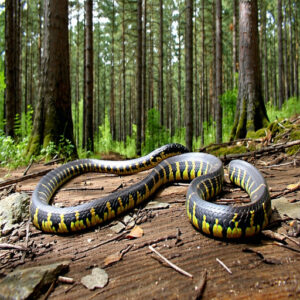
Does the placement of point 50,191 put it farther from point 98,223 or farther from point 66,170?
point 98,223

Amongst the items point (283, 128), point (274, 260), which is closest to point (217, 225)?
point (274, 260)

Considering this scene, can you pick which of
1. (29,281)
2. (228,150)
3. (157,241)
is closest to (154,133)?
(228,150)

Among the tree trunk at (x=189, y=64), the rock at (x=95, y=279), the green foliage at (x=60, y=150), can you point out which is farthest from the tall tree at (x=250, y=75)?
the rock at (x=95, y=279)

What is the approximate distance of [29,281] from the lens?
73.0 inches

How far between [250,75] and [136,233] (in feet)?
20.1

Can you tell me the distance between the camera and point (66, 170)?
15.7 feet

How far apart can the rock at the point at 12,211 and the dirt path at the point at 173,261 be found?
0.35 m

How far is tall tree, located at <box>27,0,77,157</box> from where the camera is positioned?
6.85 meters

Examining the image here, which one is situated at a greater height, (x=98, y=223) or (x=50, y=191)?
(x=50, y=191)

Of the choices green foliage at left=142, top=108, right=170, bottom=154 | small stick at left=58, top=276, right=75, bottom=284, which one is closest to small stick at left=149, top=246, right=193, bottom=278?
small stick at left=58, top=276, right=75, bottom=284

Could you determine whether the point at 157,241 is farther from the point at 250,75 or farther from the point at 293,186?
the point at 250,75

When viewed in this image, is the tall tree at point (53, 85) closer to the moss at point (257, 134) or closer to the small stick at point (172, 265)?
the moss at point (257, 134)

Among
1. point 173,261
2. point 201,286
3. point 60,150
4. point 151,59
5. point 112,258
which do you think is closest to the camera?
point 201,286

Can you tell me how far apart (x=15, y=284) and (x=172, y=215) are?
5.69 feet
